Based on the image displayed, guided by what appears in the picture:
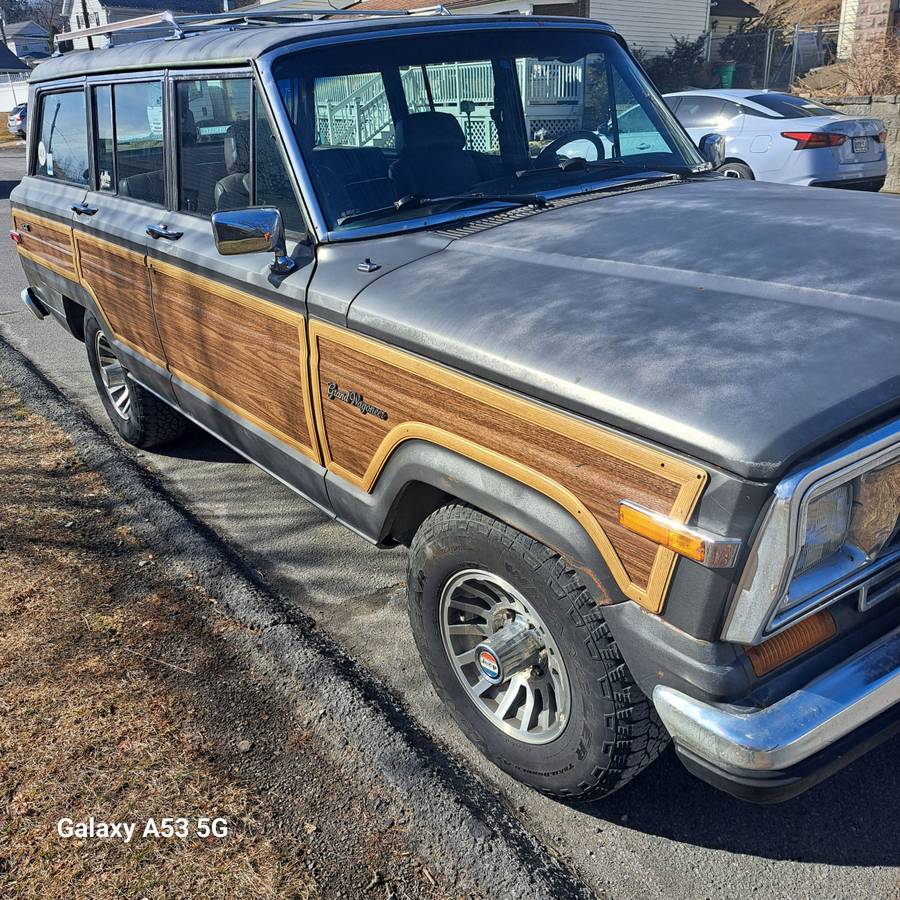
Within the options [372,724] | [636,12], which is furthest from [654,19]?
[372,724]

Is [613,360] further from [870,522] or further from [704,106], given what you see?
[704,106]

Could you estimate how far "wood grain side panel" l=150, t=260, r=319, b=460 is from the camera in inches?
120

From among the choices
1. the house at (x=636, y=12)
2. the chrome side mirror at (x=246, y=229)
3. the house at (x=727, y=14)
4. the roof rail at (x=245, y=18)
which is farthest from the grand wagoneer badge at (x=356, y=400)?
the house at (x=727, y=14)

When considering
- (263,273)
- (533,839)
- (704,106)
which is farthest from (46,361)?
(704,106)

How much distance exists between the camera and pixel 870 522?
1.94 m

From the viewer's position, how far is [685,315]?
213 centimetres

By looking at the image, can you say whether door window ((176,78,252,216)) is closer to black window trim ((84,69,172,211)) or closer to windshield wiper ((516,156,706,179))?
black window trim ((84,69,172,211))

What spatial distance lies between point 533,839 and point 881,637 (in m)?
1.10

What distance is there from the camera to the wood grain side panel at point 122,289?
409 centimetres

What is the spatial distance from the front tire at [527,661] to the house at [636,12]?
2357 centimetres

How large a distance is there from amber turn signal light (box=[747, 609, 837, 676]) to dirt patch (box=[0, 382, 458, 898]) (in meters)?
1.04

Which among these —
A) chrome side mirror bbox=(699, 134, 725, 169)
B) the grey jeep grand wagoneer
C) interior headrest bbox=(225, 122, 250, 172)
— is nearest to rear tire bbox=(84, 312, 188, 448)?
the grey jeep grand wagoneer

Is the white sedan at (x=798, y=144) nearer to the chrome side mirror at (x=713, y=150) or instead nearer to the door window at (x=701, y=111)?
the door window at (x=701, y=111)

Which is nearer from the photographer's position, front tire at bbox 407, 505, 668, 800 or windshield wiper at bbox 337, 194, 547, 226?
front tire at bbox 407, 505, 668, 800
